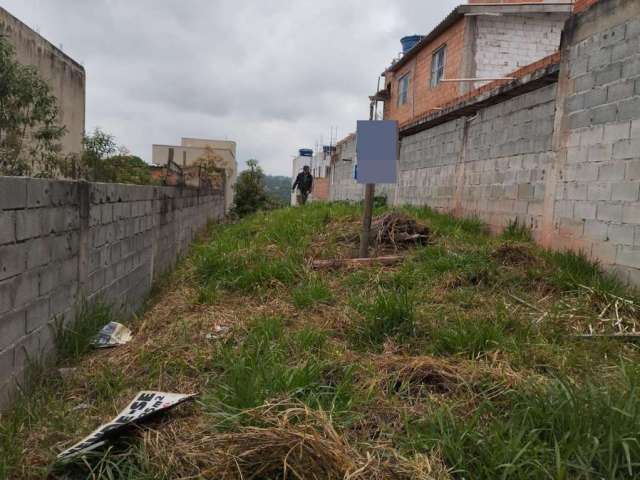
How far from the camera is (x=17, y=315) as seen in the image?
2492mm

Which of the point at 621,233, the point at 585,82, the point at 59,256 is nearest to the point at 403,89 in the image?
the point at 585,82

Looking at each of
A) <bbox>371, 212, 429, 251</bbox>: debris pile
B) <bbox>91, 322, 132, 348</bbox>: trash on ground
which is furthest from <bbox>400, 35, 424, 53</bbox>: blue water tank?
<bbox>91, 322, 132, 348</bbox>: trash on ground

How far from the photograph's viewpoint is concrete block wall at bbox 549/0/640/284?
4.17m

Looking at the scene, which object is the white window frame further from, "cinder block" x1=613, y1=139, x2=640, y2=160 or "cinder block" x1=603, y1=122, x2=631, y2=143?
"cinder block" x1=613, y1=139, x2=640, y2=160

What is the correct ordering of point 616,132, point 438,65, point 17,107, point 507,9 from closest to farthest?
point 616,132 < point 17,107 < point 507,9 < point 438,65

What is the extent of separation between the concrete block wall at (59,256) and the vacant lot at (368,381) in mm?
246

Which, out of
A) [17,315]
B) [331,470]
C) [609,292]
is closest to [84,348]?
[17,315]

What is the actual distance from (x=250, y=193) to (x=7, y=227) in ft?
48.8

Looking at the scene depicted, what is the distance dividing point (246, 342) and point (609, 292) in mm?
2849

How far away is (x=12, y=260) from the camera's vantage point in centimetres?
243

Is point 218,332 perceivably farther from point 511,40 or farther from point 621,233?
point 511,40

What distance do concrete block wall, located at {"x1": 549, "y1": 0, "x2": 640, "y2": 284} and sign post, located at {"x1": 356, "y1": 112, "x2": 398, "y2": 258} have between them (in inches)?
69.6

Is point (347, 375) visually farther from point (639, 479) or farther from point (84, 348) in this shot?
point (84, 348)

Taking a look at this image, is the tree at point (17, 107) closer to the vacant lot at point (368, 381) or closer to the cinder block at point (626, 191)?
the vacant lot at point (368, 381)
